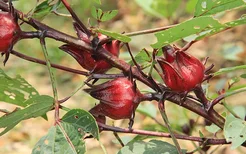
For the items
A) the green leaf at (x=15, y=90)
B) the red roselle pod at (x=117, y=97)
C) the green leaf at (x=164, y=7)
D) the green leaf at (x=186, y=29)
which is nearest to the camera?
the green leaf at (x=186, y=29)

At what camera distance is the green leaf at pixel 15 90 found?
3.04 ft

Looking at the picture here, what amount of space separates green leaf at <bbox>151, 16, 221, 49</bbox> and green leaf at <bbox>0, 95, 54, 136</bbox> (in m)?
0.21

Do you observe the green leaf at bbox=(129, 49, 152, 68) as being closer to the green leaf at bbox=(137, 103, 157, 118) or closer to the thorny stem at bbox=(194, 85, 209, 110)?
the thorny stem at bbox=(194, 85, 209, 110)

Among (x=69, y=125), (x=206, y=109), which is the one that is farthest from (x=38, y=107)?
(x=206, y=109)

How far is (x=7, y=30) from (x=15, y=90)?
8.2 inches

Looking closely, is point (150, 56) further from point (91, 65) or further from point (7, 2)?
point (7, 2)

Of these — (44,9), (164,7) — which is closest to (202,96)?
(44,9)

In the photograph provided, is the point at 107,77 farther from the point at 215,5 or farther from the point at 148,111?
the point at 148,111

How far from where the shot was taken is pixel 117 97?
799mm

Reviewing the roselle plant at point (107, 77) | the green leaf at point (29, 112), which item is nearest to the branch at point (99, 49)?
the roselle plant at point (107, 77)

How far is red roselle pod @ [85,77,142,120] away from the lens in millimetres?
799

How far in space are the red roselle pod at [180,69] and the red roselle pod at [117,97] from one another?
0.20 ft

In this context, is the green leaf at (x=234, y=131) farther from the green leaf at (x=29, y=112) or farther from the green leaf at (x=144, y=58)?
the green leaf at (x=29, y=112)

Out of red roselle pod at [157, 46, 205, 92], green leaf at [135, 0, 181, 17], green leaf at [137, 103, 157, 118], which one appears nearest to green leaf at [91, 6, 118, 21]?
red roselle pod at [157, 46, 205, 92]
